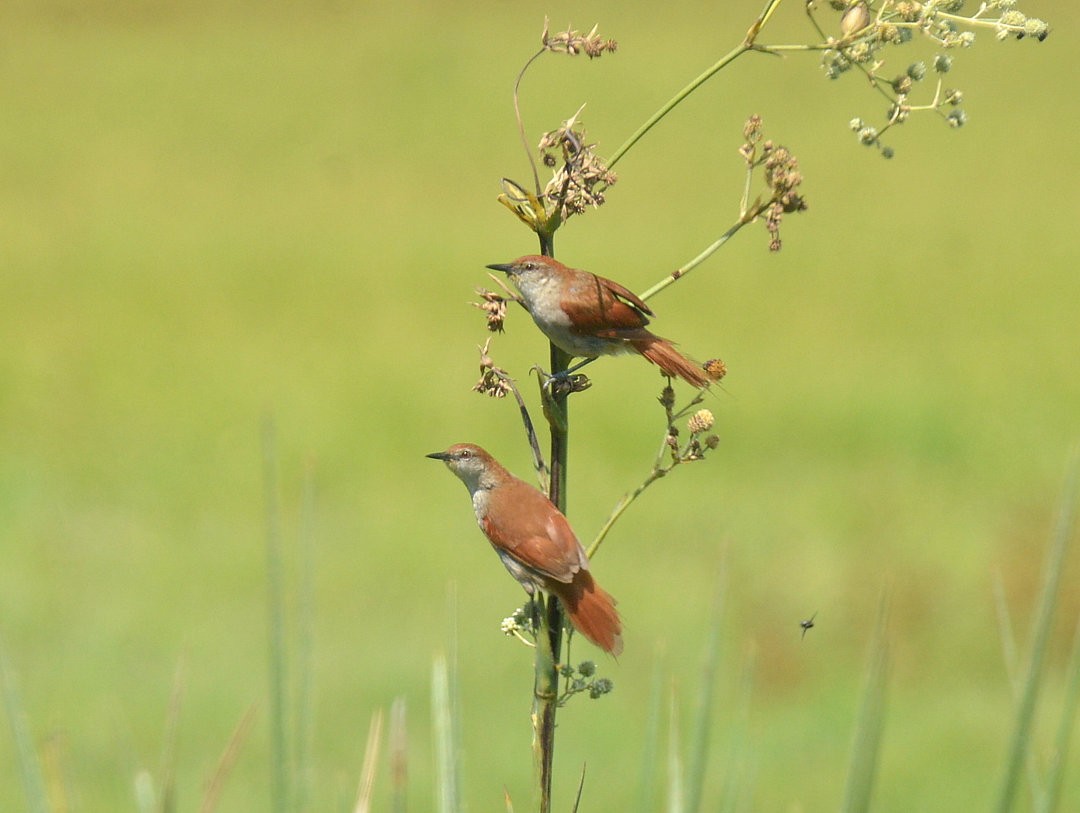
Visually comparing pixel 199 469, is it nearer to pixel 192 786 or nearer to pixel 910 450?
pixel 192 786

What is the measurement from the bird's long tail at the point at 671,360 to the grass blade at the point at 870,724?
1.02 m

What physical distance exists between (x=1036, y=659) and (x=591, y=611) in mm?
961

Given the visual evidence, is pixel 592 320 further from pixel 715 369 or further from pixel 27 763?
pixel 27 763

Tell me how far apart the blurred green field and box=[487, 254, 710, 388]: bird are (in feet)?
13.7

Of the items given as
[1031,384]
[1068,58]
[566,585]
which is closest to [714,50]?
[1068,58]

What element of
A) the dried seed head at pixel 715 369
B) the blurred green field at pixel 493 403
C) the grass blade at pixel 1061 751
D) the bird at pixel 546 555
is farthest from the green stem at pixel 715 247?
the blurred green field at pixel 493 403

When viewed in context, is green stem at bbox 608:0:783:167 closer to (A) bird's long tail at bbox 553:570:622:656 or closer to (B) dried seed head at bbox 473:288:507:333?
(B) dried seed head at bbox 473:288:507:333

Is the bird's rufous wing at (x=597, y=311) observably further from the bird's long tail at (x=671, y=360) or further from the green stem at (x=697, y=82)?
the green stem at (x=697, y=82)

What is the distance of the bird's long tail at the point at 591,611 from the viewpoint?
199 cm

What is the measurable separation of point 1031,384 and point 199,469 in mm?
7267

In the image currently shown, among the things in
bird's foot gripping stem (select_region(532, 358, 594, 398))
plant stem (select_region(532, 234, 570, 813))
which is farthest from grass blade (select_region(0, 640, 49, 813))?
bird's foot gripping stem (select_region(532, 358, 594, 398))

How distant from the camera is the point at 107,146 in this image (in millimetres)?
16250

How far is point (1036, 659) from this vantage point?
1.17 meters

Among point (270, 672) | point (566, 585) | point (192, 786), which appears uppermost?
point (192, 786)
